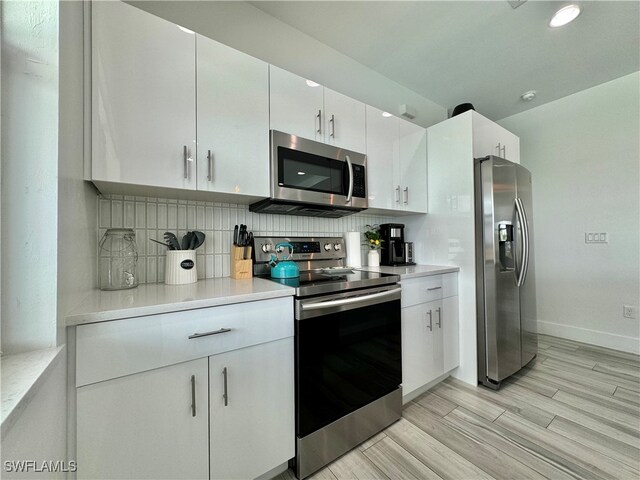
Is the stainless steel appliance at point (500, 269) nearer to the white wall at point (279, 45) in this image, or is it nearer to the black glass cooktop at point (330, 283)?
the black glass cooktop at point (330, 283)

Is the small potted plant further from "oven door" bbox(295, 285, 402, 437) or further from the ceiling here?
the ceiling

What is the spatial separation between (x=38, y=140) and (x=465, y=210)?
7.82ft

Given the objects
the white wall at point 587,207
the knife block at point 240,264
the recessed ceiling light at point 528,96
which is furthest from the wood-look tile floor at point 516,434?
the recessed ceiling light at point 528,96

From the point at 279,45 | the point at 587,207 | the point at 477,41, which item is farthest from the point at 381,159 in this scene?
the point at 587,207

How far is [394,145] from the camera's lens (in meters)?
2.14

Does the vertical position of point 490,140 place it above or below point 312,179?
above

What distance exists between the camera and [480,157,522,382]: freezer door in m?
1.93

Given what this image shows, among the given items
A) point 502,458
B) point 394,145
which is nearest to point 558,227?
point 394,145

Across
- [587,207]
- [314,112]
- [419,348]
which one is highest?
[314,112]

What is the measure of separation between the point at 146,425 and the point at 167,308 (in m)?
0.41

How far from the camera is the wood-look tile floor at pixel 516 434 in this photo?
1.25 metres

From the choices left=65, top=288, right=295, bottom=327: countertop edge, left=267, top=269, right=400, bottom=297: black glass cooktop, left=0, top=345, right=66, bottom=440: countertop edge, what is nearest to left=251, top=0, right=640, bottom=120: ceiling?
left=267, top=269, right=400, bottom=297: black glass cooktop

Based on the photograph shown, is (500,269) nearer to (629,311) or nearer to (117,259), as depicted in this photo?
(629,311)

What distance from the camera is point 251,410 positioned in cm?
108
